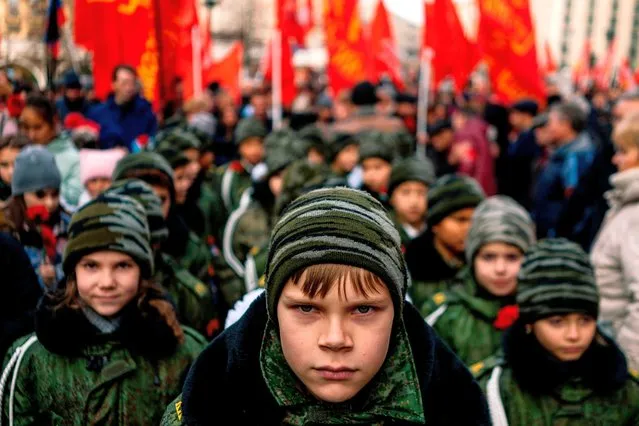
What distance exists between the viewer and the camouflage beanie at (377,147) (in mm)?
6758

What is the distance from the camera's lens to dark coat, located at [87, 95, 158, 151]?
24.7 feet

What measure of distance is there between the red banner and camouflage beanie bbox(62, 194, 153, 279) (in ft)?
31.1

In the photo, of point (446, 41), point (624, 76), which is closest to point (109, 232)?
point (446, 41)

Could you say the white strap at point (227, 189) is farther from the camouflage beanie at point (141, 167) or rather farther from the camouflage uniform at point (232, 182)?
the camouflage beanie at point (141, 167)

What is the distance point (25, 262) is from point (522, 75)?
770 cm

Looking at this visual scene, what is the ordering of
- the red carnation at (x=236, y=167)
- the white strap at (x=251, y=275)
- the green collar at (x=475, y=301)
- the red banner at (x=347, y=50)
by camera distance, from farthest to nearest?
the red banner at (x=347, y=50), the red carnation at (x=236, y=167), the white strap at (x=251, y=275), the green collar at (x=475, y=301)

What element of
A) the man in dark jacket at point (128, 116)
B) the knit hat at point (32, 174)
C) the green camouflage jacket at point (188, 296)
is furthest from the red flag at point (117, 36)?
the green camouflage jacket at point (188, 296)

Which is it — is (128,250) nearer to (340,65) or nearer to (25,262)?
(25,262)

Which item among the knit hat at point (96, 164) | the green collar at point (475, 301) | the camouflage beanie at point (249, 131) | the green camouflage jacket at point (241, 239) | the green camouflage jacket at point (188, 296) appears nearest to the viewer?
the green collar at point (475, 301)

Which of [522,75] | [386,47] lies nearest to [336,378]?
[522,75]

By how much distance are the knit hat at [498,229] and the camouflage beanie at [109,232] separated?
1656mm

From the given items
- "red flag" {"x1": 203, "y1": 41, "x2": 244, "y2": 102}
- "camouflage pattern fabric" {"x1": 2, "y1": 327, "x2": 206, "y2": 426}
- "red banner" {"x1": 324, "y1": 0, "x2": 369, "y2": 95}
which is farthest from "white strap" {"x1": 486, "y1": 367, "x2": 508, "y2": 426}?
"red flag" {"x1": 203, "y1": 41, "x2": 244, "y2": 102}

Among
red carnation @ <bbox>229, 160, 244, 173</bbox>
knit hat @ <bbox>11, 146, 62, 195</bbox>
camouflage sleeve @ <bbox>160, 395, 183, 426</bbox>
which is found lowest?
red carnation @ <bbox>229, 160, 244, 173</bbox>

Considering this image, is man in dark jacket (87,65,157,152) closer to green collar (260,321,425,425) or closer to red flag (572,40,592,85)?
green collar (260,321,425,425)
